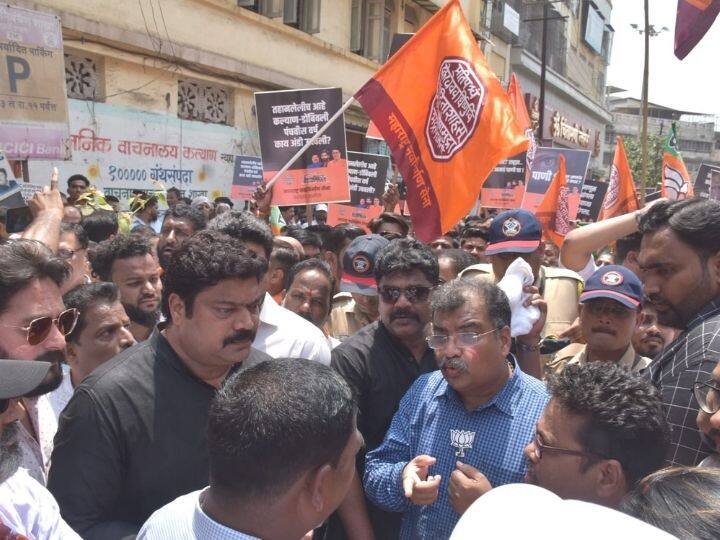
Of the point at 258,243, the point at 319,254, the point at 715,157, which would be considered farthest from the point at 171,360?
the point at 715,157

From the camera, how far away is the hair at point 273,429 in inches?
50.9

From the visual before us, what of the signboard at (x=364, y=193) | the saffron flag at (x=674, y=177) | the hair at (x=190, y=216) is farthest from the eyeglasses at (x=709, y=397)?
the saffron flag at (x=674, y=177)

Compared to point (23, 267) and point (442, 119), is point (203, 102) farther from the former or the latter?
point (23, 267)

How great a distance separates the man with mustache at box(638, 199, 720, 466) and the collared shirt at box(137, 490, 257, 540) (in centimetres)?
130

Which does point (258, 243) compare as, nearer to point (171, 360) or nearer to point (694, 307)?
point (171, 360)

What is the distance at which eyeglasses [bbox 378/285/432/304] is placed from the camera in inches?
116

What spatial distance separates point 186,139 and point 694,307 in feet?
37.6

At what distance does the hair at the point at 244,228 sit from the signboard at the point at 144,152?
754cm

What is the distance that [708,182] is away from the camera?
32.8 feet

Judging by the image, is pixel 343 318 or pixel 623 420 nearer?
pixel 623 420

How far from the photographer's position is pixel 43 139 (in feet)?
16.8

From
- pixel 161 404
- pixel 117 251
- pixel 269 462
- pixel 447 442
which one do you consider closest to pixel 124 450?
pixel 161 404

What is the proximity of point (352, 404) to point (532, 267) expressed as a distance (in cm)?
296

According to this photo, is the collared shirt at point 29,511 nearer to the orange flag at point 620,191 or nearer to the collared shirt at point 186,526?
the collared shirt at point 186,526
